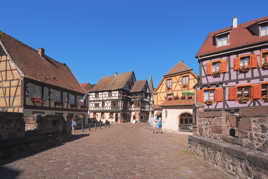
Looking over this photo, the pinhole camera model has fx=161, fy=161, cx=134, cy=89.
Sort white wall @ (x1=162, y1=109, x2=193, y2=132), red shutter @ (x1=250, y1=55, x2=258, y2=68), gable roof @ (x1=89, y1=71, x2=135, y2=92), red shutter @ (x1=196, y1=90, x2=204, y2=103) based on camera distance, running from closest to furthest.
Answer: red shutter @ (x1=250, y1=55, x2=258, y2=68), red shutter @ (x1=196, y1=90, x2=204, y2=103), white wall @ (x1=162, y1=109, x2=193, y2=132), gable roof @ (x1=89, y1=71, x2=135, y2=92)

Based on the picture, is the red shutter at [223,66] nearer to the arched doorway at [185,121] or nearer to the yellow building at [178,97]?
the yellow building at [178,97]

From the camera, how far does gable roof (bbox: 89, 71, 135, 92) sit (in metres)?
38.1

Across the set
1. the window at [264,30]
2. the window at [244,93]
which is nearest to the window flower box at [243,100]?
the window at [244,93]

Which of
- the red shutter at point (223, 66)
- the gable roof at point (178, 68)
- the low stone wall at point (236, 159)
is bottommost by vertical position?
the low stone wall at point (236, 159)

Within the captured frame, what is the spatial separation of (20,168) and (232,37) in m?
18.4

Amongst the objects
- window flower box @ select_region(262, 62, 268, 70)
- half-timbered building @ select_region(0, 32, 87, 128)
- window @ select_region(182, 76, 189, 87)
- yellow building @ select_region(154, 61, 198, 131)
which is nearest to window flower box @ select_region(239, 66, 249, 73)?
window flower box @ select_region(262, 62, 268, 70)

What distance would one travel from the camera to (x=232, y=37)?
50.5 ft

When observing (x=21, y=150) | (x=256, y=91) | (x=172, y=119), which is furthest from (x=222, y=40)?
(x=21, y=150)

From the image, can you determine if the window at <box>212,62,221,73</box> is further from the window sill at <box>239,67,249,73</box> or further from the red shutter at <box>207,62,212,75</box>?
the window sill at <box>239,67,249,73</box>

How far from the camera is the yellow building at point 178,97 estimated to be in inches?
708

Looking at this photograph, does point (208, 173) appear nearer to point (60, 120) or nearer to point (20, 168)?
point (20, 168)

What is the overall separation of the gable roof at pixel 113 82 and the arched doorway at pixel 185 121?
2046 cm

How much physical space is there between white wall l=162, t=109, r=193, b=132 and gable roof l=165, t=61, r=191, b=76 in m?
5.11

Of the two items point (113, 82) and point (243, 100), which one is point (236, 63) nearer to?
point (243, 100)
